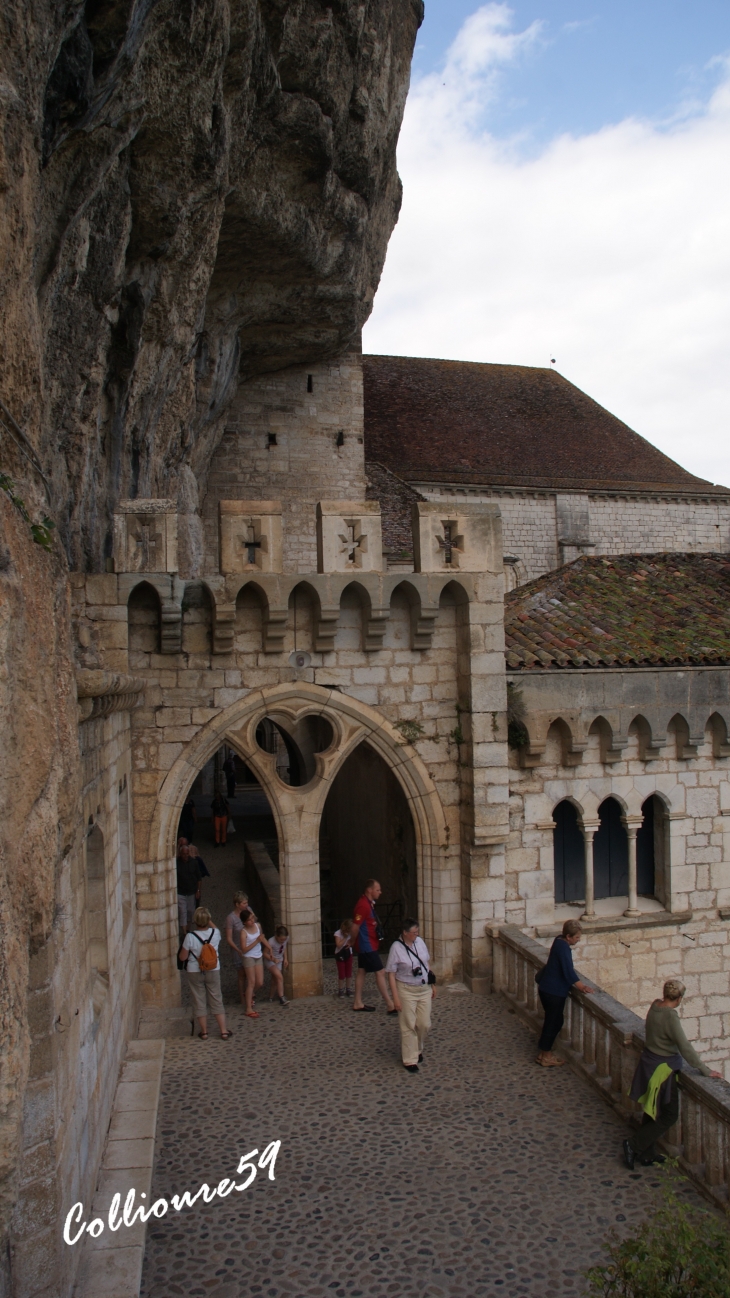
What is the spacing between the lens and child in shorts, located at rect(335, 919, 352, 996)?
8.55 meters

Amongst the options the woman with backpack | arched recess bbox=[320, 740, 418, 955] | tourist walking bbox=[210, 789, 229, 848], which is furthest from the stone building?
tourist walking bbox=[210, 789, 229, 848]

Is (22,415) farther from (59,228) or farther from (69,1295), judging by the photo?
(69,1295)

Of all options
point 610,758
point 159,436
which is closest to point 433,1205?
point 610,758

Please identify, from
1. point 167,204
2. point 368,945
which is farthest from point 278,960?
point 167,204

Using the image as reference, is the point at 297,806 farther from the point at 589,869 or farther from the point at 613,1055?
the point at 613,1055

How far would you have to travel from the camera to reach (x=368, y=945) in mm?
8125

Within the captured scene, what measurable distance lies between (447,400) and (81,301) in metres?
18.3

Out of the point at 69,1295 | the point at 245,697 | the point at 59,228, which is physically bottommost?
the point at 69,1295

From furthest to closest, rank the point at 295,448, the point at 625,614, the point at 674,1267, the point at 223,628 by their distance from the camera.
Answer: the point at 295,448 < the point at 625,614 < the point at 223,628 < the point at 674,1267

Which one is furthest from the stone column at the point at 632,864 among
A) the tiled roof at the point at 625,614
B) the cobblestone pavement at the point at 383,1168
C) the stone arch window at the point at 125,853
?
the stone arch window at the point at 125,853

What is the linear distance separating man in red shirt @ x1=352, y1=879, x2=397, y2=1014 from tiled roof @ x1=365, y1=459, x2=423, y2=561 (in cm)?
846

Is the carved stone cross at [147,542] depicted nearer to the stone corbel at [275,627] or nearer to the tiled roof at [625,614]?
the stone corbel at [275,627]

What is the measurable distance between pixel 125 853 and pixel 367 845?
6.19 meters

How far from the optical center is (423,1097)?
6594 mm
